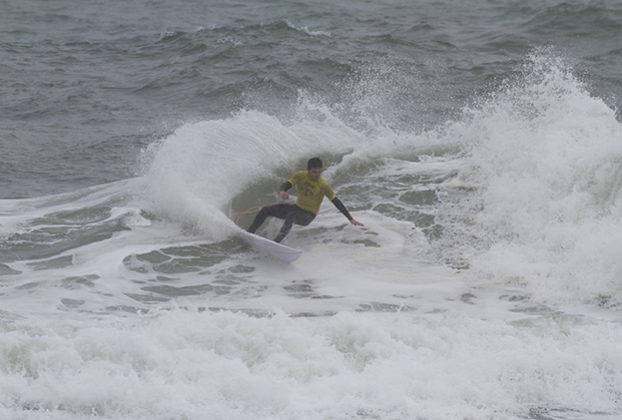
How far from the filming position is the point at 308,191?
12.3 m

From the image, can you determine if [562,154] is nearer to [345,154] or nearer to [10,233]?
[345,154]

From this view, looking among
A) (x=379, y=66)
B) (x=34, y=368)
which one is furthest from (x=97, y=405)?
(x=379, y=66)

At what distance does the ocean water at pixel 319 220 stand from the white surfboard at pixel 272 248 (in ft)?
0.41

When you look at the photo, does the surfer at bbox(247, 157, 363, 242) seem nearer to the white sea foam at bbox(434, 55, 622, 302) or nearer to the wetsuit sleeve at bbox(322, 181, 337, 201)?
the wetsuit sleeve at bbox(322, 181, 337, 201)

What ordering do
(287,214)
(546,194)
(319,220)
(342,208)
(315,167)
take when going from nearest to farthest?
(342,208) → (315,167) → (287,214) → (546,194) → (319,220)

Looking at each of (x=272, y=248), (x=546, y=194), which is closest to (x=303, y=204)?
(x=272, y=248)

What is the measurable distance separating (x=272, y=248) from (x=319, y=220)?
1628 millimetres

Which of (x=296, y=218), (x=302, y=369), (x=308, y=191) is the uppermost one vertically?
(x=308, y=191)

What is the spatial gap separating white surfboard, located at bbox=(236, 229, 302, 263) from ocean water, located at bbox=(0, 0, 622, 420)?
124 mm

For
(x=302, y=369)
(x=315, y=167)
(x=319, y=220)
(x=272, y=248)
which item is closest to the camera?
(x=302, y=369)

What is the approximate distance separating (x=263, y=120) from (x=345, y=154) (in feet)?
4.58

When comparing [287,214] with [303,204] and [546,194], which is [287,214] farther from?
[546,194]

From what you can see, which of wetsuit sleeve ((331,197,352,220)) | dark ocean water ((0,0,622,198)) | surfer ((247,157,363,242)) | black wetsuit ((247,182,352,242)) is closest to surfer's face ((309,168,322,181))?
surfer ((247,157,363,242))

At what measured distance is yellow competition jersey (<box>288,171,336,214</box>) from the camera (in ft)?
40.1
